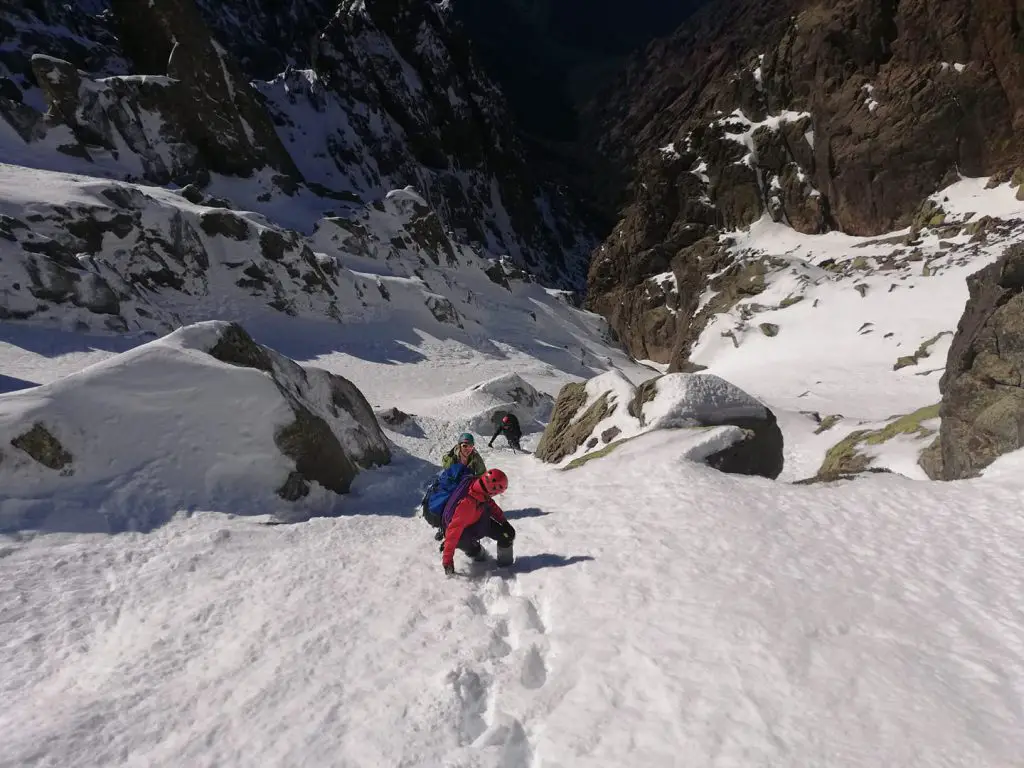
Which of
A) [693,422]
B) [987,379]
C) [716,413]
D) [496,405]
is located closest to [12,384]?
[496,405]

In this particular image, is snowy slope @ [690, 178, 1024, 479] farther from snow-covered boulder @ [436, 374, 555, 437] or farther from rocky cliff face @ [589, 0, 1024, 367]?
snow-covered boulder @ [436, 374, 555, 437]

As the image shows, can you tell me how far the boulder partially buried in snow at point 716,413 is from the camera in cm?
1207

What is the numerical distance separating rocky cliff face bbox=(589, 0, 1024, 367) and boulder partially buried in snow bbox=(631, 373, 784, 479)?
111 ft

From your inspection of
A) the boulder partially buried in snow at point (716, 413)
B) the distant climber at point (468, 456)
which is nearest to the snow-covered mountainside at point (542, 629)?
the distant climber at point (468, 456)

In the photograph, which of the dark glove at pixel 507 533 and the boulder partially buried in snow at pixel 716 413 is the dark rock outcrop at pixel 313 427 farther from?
the boulder partially buried in snow at pixel 716 413

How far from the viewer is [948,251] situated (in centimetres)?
3847

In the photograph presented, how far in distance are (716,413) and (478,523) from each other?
7.52 metres

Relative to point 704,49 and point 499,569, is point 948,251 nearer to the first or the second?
point 499,569

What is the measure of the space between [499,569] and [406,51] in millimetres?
98663

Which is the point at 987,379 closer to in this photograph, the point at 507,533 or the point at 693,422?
the point at 693,422

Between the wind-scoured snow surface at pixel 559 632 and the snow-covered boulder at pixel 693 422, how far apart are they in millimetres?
1155

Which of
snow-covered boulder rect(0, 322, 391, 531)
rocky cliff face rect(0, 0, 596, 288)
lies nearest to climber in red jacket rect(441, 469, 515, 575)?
snow-covered boulder rect(0, 322, 391, 531)

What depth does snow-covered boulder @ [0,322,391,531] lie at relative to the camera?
25.9ft

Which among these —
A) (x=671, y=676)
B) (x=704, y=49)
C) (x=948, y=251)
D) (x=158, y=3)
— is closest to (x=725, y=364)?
(x=948, y=251)
